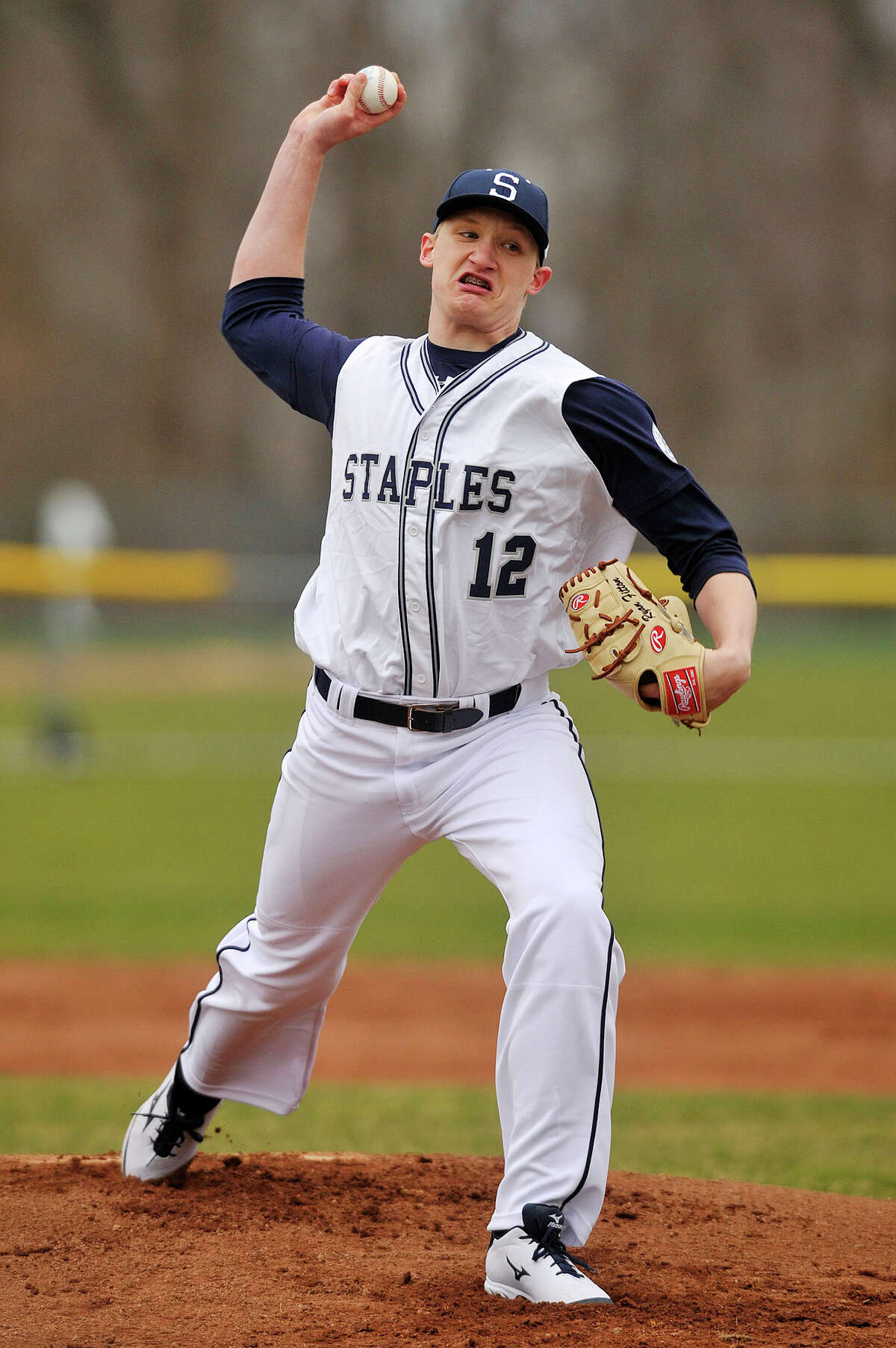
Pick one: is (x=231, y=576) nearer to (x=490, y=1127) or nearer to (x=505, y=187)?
(x=490, y=1127)

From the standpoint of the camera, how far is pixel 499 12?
101 feet

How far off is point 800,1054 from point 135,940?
Answer: 11.1 feet

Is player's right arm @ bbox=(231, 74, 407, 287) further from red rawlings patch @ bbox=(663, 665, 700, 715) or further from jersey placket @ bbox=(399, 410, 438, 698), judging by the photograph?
red rawlings patch @ bbox=(663, 665, 700, 715)

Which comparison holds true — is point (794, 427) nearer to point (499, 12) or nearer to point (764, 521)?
point (764, 521)

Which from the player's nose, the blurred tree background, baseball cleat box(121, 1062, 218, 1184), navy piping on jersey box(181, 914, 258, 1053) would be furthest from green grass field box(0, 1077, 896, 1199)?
the blurred tree background

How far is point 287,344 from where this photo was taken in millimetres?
3350

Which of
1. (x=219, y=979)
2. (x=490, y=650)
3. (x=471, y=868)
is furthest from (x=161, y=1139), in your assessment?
(x=471, y=868)

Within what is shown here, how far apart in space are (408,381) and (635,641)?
73 centimetres

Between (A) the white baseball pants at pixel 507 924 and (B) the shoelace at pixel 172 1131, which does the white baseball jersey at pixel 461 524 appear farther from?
(B) the shoelace at pixel 172 1131

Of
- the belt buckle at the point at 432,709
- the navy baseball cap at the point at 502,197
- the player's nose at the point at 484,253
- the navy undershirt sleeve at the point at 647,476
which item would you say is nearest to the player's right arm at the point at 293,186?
the navy baseball cap at the point at 502,197

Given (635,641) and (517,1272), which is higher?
(635,641)

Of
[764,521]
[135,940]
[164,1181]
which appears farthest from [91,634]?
[164,1181]

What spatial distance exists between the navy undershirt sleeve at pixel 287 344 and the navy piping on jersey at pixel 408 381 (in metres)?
0.14

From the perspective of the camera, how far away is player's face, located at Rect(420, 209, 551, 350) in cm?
310
